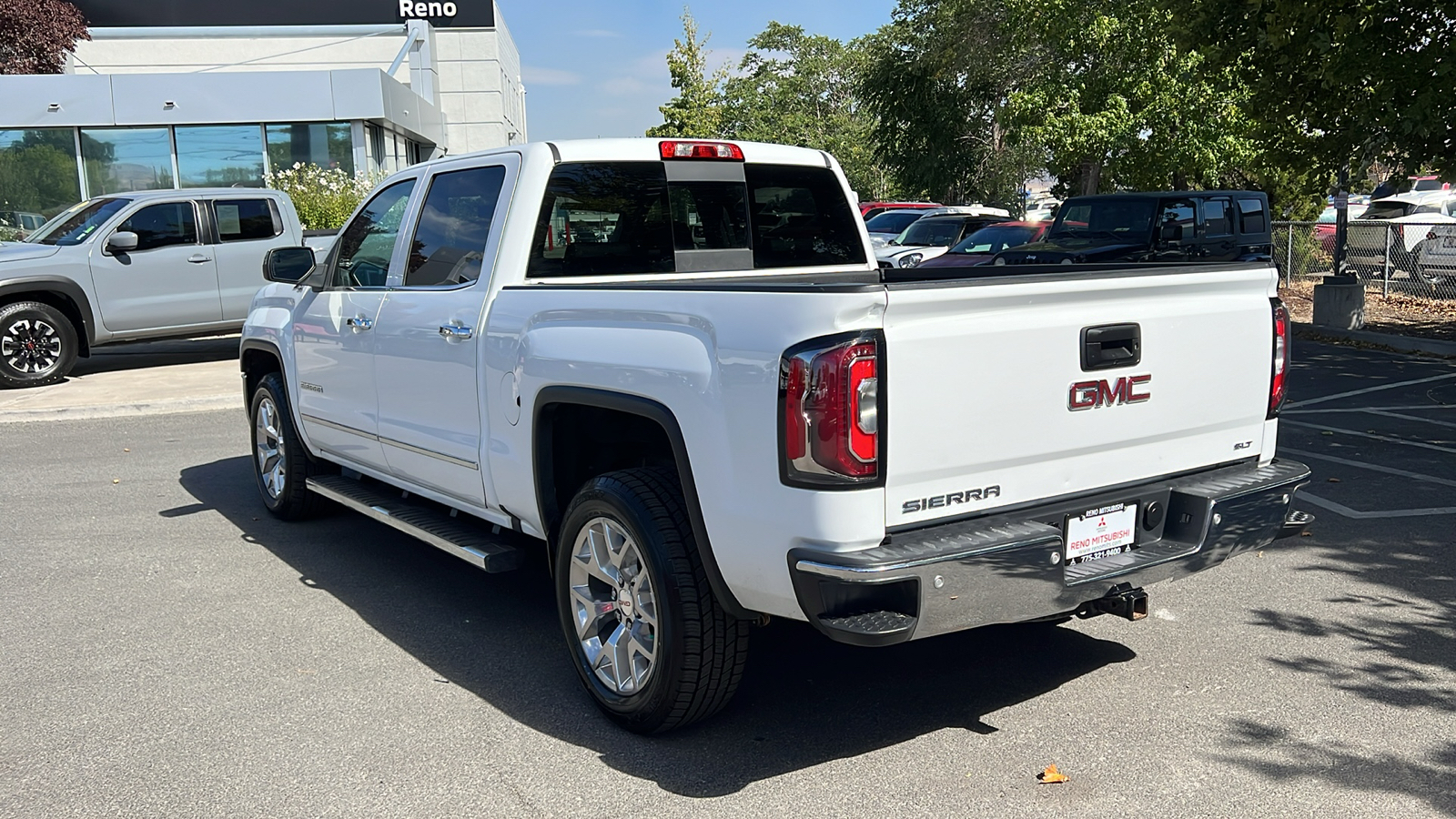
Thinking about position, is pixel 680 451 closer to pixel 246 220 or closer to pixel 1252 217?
pixel 246 220

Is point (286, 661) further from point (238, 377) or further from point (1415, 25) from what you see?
point (1415, 25)

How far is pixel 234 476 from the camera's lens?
8.37 m

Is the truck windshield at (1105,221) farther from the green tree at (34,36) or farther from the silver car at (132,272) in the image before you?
the green tree at (34,36)

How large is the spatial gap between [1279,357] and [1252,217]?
562 inches

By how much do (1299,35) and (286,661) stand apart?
1094cm

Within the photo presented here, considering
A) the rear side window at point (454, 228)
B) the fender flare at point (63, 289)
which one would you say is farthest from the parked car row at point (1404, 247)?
the fender flare at point (63, 289)

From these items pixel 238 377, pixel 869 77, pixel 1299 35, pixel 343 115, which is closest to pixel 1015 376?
pixel 1299 35

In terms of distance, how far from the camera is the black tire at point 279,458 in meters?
6.74

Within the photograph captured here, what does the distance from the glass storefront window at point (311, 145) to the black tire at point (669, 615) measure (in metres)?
23.6

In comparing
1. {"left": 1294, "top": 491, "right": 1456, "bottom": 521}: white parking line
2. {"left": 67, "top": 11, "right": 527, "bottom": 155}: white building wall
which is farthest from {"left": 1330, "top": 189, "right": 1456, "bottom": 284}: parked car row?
{"left": 67, "top": 11, "right": 527, "bottom": 155}: white building wall

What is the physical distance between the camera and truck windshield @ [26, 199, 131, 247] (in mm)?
13055

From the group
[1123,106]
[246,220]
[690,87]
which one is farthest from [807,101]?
[246,220]

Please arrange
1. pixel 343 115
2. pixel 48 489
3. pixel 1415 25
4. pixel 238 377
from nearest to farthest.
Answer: pixel 48 489, pixel 1415 25, pixel 238 377, pixel 343 115

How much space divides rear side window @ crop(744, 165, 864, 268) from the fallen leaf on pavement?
2.61 meters
